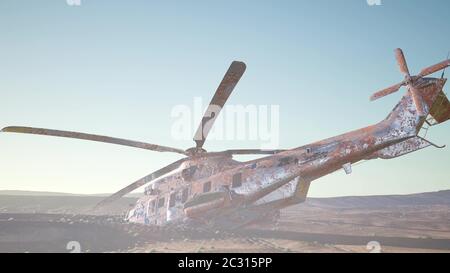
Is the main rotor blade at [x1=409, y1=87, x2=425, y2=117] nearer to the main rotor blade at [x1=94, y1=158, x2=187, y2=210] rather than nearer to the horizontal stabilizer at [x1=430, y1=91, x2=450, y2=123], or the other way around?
the horizontal stabilizer at [x1=430, y1=91, x2=450, y2=123]

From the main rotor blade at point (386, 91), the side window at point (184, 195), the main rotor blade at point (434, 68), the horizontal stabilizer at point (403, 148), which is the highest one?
the main rotor blade at point (434, 68)

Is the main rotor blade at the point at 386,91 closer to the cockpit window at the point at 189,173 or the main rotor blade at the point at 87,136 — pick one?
the cockpit window at the point at 189,173

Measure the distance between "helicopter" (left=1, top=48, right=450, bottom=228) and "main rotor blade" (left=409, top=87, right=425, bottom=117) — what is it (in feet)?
0.09

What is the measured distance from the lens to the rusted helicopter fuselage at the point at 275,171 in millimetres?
9523

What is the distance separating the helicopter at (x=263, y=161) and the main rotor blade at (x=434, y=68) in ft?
0.09

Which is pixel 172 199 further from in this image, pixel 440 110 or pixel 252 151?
pixel 440 110

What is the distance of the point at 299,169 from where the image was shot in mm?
10414

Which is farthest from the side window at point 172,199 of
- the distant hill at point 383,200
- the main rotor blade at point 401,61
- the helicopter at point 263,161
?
the distant hill at point 383,200

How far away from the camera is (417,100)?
31.5ft

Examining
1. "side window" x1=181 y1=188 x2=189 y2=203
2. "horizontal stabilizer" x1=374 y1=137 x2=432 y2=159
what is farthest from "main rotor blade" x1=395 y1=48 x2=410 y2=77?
"side window" x1=181 y1=188 x2=189 y2=203

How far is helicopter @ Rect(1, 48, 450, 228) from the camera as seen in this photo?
9.48 meters

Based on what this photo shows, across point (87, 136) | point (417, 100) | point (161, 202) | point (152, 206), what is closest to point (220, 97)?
point (87, 136)

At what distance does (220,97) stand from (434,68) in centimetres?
693
